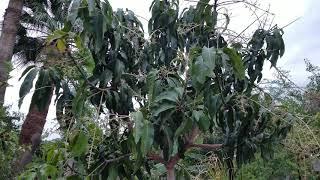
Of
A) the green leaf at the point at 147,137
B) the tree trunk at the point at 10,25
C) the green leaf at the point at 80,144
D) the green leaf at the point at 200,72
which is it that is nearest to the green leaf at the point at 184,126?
the green leaf at the point at 147,137

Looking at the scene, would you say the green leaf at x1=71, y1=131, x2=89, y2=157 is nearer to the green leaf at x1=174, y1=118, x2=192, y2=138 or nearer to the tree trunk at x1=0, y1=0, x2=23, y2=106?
the green leaf at x1=174, y1=118, x2=192, y2=138

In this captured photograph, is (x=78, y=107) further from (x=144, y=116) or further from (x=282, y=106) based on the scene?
(x=282, y=106)

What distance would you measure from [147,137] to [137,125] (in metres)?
0.07

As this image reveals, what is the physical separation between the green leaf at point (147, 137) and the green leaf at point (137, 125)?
0.02m

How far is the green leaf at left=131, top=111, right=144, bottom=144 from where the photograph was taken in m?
2.12

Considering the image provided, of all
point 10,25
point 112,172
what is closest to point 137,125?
point 112,172

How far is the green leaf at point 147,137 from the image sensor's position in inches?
84.1

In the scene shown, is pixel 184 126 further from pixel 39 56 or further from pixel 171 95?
pixel 39 56

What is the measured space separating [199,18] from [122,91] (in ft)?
1.79

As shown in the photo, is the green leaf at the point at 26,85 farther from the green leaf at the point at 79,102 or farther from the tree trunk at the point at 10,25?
the tree trunk at the point at 10,25

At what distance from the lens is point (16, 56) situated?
13539mm

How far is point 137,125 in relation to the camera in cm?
213

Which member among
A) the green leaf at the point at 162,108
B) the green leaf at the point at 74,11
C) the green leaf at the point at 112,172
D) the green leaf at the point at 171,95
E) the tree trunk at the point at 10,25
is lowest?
the green leaf at the point at 112,172

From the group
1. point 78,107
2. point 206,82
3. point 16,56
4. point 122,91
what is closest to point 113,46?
point 122,91
